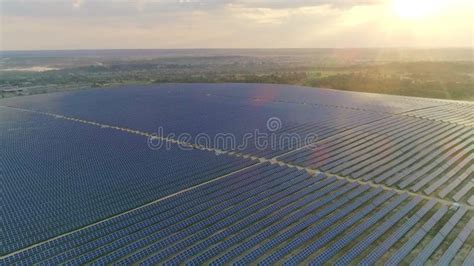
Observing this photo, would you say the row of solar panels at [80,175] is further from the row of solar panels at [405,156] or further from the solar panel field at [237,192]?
the row of solar panels at [405,156]

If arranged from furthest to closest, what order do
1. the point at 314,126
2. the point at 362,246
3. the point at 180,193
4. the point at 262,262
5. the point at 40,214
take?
the point at 314,126, the point at 180,193, the point at 40,214, the point at 362,246, the point at 262,262

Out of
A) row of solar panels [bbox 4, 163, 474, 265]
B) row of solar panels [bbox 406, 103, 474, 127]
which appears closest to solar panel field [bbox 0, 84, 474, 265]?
row of solar panels [bbox 4, 163, 474, 265]

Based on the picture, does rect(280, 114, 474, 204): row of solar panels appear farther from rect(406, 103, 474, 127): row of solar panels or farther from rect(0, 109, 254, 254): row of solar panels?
rect(0, 109, 254, 254): row of solar panels

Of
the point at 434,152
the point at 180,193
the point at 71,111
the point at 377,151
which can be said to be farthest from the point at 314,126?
the point at 71,111

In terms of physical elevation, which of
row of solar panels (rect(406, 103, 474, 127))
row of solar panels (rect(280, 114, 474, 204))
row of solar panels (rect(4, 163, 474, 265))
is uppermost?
row of solar panels (rect(406, 103, 474, 127))

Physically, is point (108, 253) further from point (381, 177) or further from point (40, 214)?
point (381, 177)
